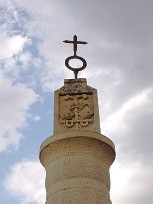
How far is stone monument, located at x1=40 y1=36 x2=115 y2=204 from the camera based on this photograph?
5.76 metres

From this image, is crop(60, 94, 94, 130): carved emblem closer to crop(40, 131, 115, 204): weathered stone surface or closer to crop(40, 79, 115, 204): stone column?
crop(40, 79, 115, 204): stone column

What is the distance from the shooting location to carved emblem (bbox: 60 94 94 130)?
667 centimetres

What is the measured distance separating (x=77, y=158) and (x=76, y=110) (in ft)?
3.30

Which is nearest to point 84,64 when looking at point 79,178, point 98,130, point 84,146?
point 98,130

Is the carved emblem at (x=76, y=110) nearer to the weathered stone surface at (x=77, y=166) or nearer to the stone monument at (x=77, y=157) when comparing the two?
the stone monument at (x=77, y=157)

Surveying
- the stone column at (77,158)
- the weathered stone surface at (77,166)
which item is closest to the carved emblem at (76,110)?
the stone column at (77,158)

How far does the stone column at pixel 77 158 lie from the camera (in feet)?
18.9

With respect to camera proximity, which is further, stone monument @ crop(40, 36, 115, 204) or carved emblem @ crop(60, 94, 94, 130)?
carved emblem @ crop(60, 94, 94, 130)

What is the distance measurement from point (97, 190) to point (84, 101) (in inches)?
66.9

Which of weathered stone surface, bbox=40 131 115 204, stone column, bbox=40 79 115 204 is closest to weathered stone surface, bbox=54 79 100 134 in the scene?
stone column, bbox=40 79 115 204

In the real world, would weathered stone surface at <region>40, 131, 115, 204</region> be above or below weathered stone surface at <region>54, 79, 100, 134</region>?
below

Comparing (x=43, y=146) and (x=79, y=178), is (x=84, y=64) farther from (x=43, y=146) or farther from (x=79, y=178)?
(x=79, y=178)

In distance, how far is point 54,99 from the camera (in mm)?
7078

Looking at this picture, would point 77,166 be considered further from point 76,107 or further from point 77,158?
point 76,107
